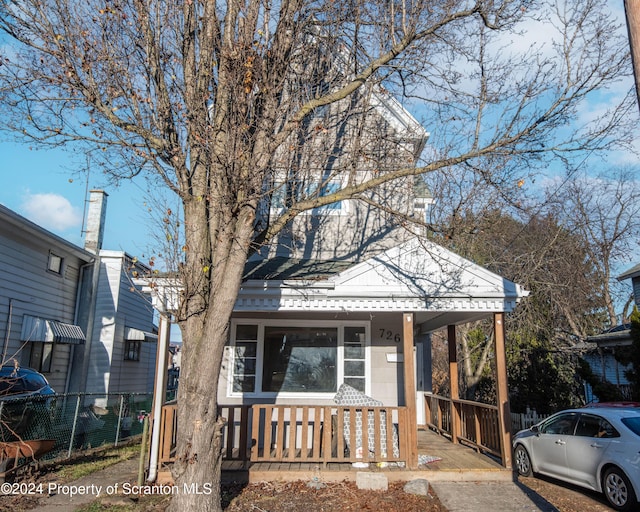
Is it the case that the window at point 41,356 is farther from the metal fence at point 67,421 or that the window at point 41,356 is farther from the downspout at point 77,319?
the metal fence at point 67,421

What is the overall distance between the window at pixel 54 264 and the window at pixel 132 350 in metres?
3.31

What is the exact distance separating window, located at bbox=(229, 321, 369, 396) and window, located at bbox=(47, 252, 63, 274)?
6196 mm

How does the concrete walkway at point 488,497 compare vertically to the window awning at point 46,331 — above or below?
below

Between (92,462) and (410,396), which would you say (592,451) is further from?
(92,462)

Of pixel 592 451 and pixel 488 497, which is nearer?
pixel 488 497

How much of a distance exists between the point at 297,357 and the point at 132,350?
8.51 meters

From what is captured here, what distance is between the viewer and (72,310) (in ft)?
45.2

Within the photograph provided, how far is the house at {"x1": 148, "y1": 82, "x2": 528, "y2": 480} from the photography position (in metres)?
7.48

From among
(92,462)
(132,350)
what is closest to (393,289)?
(92,462)

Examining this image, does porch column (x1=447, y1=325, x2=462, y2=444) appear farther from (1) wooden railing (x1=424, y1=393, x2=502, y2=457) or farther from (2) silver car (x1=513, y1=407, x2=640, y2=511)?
(2) silver car (x1=513, y1=407, x2=640, y2=511)

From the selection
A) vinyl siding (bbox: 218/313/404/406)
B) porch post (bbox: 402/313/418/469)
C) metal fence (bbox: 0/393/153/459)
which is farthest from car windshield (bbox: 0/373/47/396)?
porch post (bbox: 402/313/418/469)

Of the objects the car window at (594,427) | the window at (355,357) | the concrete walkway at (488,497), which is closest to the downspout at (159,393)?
the window at (355,357)

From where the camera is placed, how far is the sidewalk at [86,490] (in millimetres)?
6183

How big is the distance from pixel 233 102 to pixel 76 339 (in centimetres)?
966
